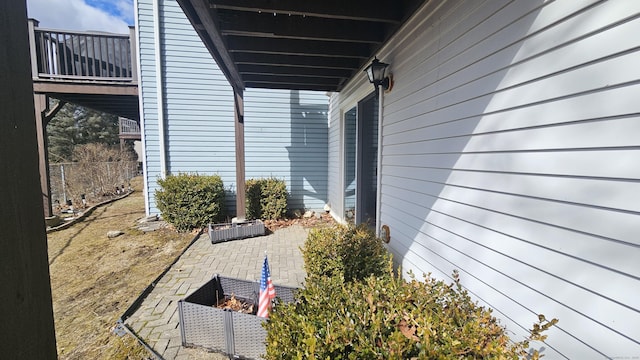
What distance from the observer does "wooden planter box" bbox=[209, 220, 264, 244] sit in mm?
4882

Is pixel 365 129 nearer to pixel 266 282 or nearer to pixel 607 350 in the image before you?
pixel 266 282

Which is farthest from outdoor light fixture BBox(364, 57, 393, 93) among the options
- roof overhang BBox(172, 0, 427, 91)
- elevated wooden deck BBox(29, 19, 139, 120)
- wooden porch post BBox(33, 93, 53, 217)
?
wooden porch post BBox(33, 93, 53, 217)

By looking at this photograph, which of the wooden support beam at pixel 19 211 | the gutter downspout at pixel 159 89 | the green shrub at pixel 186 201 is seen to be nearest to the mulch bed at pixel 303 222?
the green shrub at pixel 186 201

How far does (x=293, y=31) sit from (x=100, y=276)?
4080 mm

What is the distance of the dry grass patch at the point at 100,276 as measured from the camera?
225 cm

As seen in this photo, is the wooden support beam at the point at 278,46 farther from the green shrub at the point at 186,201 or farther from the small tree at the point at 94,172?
the small tree at the point at 94,172

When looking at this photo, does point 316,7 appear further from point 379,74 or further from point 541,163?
point 541,163

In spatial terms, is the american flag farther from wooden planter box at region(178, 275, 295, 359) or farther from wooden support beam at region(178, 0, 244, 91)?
wooden support beam at region(178, 0, 244, 91)

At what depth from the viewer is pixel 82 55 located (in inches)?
246

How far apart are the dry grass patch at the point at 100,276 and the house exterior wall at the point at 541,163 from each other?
8.84 ft

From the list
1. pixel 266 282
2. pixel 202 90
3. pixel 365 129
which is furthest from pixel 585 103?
pixel 202 90

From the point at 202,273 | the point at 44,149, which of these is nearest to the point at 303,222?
the point at 202,273

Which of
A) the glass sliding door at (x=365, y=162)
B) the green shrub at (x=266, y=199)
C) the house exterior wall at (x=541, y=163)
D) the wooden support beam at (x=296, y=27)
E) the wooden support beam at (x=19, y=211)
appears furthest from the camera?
the green shrub at (x=266, y=199)

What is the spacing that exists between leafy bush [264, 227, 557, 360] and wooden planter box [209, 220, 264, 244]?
3.66 m
